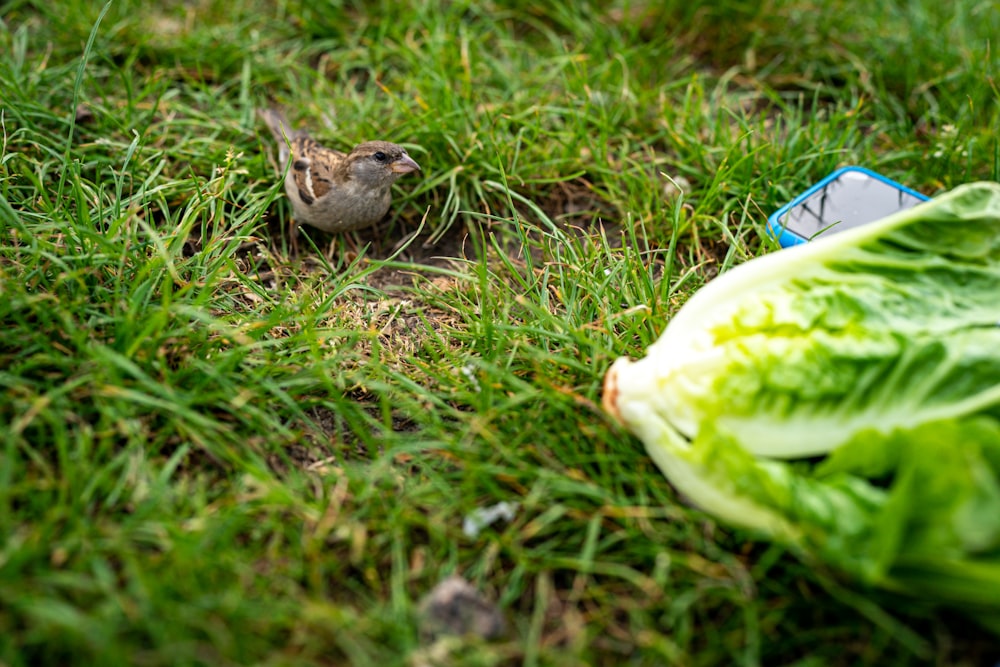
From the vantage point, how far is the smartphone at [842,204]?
404 cm

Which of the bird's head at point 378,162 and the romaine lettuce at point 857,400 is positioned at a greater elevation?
the bird's head at point 378,162

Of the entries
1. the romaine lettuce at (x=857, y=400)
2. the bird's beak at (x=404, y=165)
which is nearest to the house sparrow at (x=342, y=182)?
the bird's beak at (x=404, y=165)

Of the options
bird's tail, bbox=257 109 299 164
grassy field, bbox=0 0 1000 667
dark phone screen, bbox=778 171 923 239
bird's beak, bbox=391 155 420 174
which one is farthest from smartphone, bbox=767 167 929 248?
bird's tail, bbox=257 109 299 164

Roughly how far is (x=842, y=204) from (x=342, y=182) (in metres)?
2.70

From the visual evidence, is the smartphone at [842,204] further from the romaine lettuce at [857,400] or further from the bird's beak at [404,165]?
the bird's beak at [404,165]

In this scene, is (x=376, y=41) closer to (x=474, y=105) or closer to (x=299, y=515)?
(x=474, y=105)

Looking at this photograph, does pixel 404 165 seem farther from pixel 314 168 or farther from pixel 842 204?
pixel 842 204

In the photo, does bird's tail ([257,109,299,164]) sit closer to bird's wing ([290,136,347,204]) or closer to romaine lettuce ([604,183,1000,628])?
bird's wing ([290,136,347,204])

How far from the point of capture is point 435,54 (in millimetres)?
4820

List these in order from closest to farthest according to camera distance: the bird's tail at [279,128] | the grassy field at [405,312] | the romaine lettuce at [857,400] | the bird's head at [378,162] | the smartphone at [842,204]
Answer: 1. the romaine lettuce at [857,400]
2. the grassy field at [405,312]
3. the smartphone at [842,204]
4. the bird's head at [378,162]
5. the bird's tail at [279,128]

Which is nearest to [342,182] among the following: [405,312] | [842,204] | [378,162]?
[378,162]

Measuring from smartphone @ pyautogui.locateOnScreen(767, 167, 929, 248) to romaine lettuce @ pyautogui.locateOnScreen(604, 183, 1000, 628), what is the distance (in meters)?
0.87

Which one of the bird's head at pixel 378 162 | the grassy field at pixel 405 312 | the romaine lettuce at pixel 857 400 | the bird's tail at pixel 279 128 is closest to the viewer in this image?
the romaine lettuce at pixel 857 400

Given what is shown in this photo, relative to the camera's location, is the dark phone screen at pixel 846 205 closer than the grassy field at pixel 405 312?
No
